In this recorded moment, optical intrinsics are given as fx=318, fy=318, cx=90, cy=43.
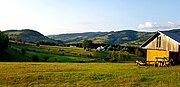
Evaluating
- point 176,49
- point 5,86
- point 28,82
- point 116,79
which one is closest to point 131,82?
point 116,79

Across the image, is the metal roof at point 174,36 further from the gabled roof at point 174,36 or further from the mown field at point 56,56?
the mown field at point 56,56

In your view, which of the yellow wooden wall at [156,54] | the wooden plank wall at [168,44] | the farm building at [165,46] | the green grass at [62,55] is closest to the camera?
the wooden plank wall at [168,44]

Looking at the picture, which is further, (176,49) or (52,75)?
(176,49)

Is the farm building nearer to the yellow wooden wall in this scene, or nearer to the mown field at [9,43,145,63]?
the yellow wooden wall

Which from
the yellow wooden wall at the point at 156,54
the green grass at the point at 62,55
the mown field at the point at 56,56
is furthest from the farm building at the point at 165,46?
the green grass at the point at 62,55

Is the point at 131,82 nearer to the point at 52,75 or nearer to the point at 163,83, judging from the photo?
the point at 163,83

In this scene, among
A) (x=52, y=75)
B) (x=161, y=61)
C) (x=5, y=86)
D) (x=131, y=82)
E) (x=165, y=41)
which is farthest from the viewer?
(x=165, y=41)

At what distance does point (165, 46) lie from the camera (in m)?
51.8

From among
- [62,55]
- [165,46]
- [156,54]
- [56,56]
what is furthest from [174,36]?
[62,55]

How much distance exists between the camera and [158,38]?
54.1m

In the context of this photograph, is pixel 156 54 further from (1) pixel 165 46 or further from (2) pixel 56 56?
(2) pixel 56 56

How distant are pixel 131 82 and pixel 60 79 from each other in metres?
6.73

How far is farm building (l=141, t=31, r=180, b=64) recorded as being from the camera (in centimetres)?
5011

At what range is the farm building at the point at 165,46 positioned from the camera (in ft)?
164
